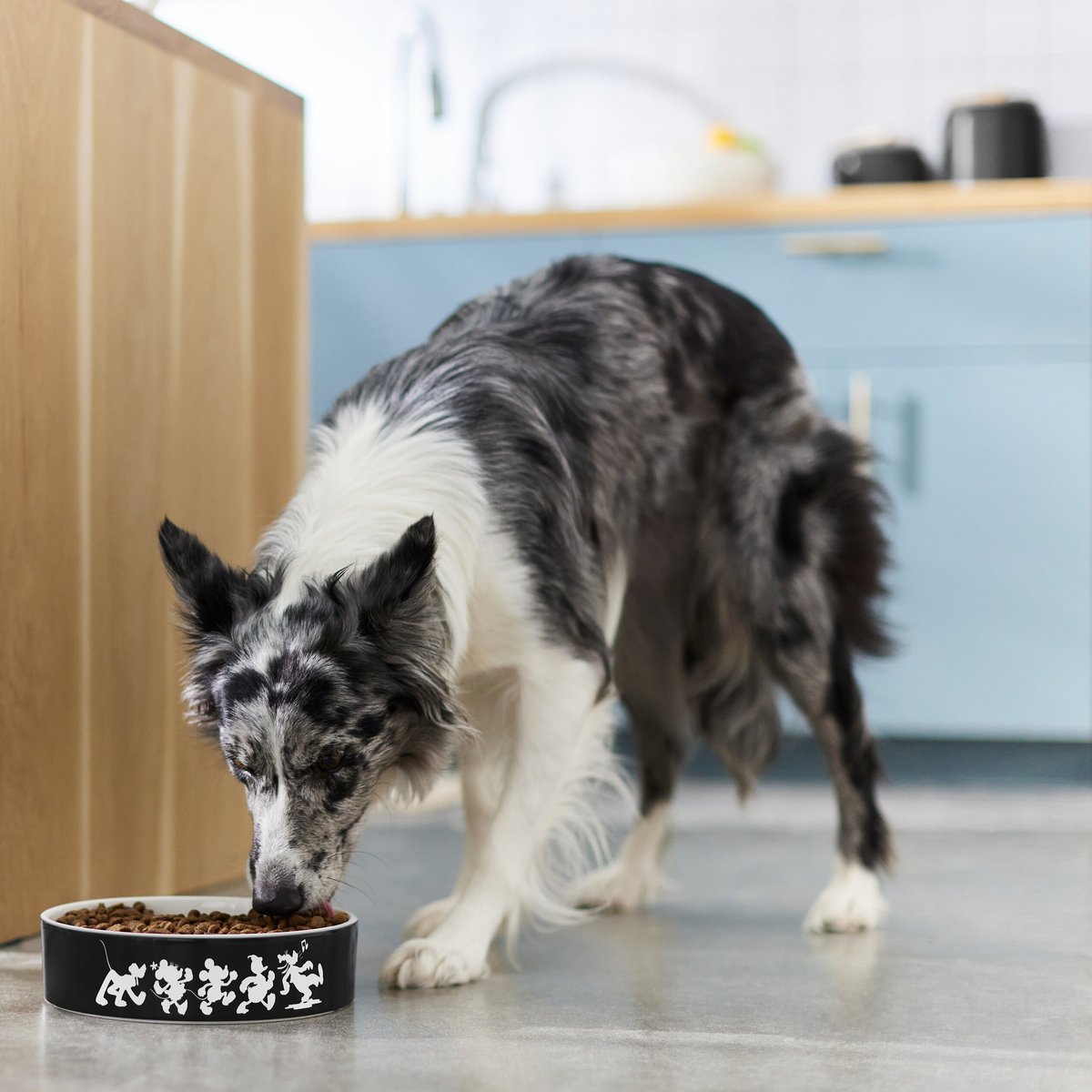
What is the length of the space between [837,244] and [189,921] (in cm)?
265

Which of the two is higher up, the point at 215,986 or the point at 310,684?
the point at 310,684

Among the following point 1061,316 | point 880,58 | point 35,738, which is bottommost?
point 35,738

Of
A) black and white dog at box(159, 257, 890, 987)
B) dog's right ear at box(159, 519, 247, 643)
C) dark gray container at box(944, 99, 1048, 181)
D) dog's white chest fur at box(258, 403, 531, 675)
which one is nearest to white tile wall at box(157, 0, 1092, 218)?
dark gray container at box(944, 99, 1048, 181)

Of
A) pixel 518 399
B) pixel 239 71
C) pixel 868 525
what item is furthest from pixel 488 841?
pixel 239 71

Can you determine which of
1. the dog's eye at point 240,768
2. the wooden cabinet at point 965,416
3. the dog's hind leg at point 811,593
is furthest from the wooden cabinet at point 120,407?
the wooden cabinet at point 965,416

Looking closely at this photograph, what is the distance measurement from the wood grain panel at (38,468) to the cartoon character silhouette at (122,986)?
0.45 m

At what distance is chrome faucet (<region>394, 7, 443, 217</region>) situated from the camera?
4590 mm

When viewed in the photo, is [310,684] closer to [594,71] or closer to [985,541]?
[985,541]

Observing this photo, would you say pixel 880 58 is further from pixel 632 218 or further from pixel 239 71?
pixel 239 71

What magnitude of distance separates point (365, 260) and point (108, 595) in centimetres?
202

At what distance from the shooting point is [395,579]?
6.19ft

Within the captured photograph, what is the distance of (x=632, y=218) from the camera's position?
4062mm

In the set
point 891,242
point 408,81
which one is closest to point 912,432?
point 891,242

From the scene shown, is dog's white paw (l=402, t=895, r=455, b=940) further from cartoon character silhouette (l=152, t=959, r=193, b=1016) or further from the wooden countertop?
the wooden countertop
